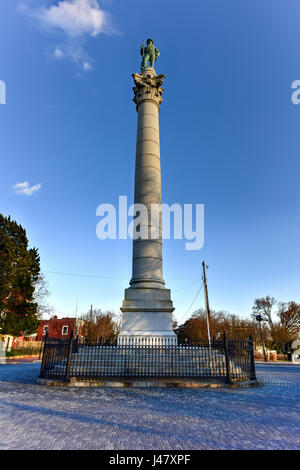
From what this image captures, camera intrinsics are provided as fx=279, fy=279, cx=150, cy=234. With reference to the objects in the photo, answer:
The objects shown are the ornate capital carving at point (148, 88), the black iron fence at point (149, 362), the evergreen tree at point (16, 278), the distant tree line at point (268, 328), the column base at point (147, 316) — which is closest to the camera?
the black iron fence at point (149, 362)

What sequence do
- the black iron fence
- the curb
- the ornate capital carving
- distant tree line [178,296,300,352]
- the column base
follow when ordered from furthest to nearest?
distant tree line [178,296,300,352] → the ornate capital carving → the column base → the black iron fence → the curb

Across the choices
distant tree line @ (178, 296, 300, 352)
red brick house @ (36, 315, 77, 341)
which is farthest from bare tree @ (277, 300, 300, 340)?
red brick house @ (36, 315, 77, 341)

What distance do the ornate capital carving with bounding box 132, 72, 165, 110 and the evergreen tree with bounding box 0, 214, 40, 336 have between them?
18638mm

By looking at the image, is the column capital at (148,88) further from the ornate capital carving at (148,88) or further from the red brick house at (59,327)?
the red brick house at (59,327)

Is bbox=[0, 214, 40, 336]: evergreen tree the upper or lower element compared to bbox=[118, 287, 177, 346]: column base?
upper

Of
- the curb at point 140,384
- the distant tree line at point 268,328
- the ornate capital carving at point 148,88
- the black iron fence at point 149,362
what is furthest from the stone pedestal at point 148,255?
the distant tree line at point 268,328

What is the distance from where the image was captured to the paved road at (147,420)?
4.04 meters

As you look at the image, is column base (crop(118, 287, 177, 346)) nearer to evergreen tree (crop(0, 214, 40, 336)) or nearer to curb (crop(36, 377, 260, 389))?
curb (crop(36, 377, 260, 389))

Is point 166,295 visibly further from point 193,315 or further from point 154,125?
point 193,315

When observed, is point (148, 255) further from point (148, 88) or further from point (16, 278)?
point (16, 278)

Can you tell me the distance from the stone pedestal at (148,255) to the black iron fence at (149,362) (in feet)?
3.46

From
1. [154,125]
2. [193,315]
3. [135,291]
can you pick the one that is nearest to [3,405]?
[135,291]

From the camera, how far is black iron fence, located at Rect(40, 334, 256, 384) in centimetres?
979

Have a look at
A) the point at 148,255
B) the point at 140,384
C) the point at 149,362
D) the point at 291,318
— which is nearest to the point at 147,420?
the point at 140,384
